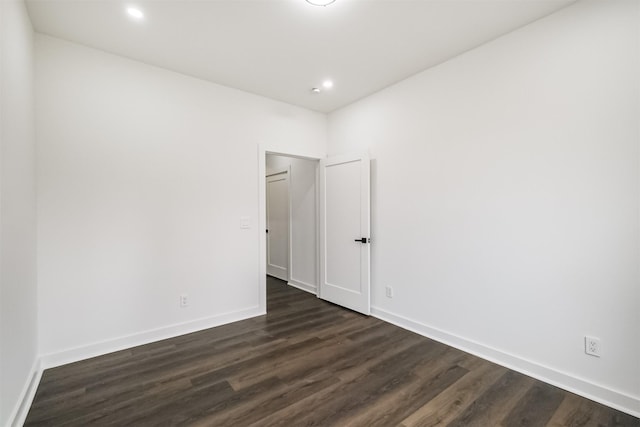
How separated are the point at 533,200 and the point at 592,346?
108 cm

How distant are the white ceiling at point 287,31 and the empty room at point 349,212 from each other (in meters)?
0.02

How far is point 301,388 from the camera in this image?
210 cm

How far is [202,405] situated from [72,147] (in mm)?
2339

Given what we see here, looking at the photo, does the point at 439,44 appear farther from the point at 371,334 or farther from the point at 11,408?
the point at 11,408

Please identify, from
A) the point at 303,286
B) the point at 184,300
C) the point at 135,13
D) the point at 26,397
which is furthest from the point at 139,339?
the point at 135,13

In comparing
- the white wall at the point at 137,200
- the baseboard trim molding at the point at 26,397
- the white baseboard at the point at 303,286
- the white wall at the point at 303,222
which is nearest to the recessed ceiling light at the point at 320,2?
the white wall at the point at 137,200

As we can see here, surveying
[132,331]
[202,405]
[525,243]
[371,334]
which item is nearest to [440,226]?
[525,243]

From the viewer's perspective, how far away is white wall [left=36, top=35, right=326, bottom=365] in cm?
244

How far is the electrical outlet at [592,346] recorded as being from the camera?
2.01 metres

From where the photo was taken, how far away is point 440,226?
293cm

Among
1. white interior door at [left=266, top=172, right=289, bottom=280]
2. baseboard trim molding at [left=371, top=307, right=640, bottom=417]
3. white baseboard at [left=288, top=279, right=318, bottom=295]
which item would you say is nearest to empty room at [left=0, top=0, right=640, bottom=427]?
baseboard trim molding at [left=371, top=307, right=640, bottom=417]

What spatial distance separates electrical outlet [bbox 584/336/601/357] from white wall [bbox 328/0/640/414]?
31 millimetres

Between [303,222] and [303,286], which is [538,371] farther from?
[303,222]

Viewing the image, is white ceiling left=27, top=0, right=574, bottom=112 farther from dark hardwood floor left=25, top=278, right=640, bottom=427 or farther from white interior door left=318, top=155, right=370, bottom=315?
dark hardwood floor left=25, top=278, right=640, bottom=427
